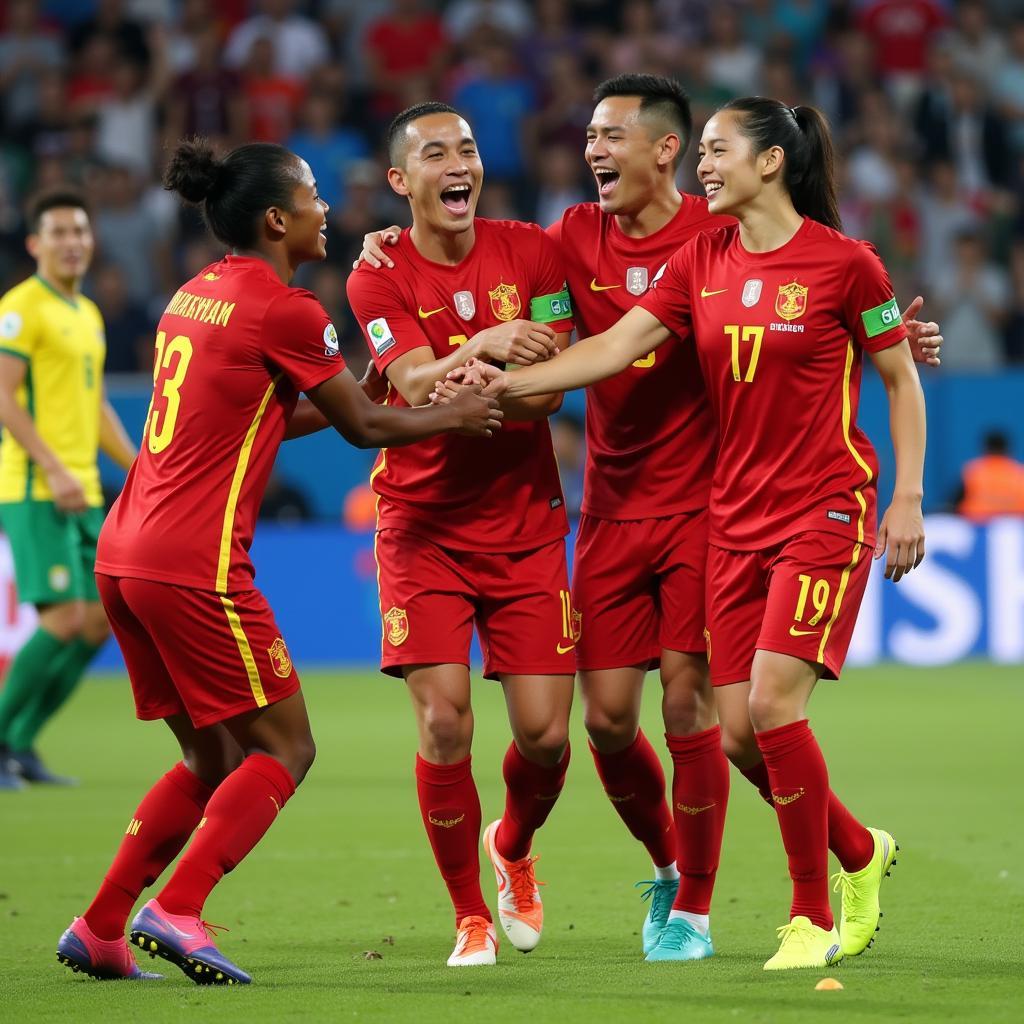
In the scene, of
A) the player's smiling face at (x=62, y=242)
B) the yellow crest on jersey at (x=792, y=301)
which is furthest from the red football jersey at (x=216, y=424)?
the player's smiling face at (x=62, y=242)

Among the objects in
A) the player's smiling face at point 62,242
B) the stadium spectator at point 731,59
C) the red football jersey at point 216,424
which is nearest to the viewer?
the red football jersey at point 216,424

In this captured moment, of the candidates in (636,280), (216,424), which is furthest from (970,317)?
(216,424)

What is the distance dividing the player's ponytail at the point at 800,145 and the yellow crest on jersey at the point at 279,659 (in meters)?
1.90

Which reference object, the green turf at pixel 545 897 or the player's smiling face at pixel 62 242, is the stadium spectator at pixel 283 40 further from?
the player's smiling face at pixel 62 242

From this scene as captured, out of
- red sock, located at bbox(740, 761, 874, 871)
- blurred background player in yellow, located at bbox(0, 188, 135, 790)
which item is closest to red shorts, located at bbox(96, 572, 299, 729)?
red sock, located at bbox(740, 761, 874, 871)

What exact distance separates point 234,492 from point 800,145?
6.13ft

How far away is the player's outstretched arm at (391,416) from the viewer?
5176mm

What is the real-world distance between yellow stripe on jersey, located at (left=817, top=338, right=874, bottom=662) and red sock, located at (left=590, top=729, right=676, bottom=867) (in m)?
0.95

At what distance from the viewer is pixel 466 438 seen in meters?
5.74

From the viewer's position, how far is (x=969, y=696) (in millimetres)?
12547

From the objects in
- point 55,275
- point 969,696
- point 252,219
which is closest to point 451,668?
point 252,219

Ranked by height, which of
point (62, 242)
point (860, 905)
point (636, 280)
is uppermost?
point (62, 242)

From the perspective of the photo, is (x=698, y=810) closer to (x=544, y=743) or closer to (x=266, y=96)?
(x=544, y=743)

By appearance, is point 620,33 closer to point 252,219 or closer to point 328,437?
point 328,437
